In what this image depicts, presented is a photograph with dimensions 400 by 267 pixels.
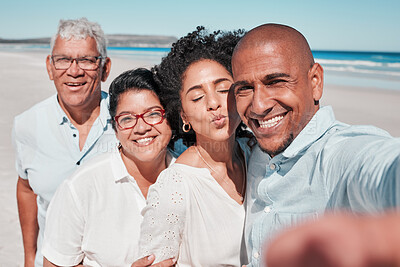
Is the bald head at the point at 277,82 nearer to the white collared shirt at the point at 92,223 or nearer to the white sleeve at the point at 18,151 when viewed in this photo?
the white collared shirt at the point at 92,223

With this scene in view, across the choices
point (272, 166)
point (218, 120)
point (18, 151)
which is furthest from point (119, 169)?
point (18, 151)

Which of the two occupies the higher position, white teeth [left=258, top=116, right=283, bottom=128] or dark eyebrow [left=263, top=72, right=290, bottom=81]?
dark eyebrow [left=263, top=72, right=290, bottom=81]

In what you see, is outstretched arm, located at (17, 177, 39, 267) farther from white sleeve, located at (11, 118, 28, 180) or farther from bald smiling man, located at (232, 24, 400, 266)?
bald smiling man, located at (232, 24, 400, 266)

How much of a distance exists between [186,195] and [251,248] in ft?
1.68

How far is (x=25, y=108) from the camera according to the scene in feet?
41.4

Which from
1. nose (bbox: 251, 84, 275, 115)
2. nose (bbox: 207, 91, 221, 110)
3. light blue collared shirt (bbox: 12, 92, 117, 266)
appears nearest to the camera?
nose (bbox: 251, 84, 275, 115)

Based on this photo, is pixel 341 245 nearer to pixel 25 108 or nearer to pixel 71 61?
pixel 71 61

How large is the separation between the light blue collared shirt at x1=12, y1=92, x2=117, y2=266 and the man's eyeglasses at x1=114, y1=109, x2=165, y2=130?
48 centimetres

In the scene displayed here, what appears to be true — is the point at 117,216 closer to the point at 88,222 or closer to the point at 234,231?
the point at 88,222

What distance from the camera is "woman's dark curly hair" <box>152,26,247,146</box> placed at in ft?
8.63

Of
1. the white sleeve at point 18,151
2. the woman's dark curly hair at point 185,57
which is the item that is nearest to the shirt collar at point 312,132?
the woman's dark curly hair at point 185,57

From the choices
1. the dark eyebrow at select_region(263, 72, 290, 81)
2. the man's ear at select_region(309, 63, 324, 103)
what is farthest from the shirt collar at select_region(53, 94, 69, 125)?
the man's ear at select_region(309, 63, 324, 103)

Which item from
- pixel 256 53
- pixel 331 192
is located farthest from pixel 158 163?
pixel 331 192

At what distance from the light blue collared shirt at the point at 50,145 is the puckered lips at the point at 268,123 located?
1.61 meters
